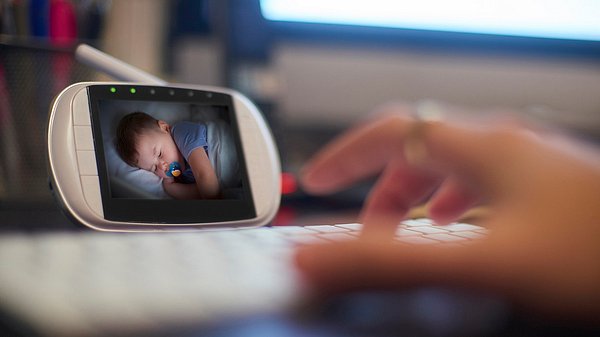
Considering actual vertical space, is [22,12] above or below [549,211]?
A: above

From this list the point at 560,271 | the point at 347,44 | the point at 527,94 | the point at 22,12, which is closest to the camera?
the point at 560,271

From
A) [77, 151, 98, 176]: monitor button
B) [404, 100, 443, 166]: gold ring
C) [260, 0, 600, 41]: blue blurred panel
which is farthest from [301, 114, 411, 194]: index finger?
[260, 0, 600, 41]: blue blurred panel

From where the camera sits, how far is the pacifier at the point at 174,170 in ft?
0.89

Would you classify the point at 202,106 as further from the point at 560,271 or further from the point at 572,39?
the point at 572,39

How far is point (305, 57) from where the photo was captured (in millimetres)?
787

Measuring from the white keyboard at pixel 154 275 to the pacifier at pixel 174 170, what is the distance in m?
0.03

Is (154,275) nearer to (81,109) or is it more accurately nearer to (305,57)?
(81,109)

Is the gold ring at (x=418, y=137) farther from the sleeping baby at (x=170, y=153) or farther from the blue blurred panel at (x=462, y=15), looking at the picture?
the blue blurred panel at (x=462, y=15)

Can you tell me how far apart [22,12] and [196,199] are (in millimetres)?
308

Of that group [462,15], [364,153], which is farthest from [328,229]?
[462,15]

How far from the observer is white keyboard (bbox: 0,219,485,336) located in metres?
0.18

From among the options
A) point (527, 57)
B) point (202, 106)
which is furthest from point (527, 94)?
point (202, 106)

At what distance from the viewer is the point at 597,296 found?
6.6 inches

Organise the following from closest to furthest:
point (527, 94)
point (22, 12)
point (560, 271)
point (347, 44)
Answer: point (560, 271), point (22, 12), point (347, 44), point (527, 94)
